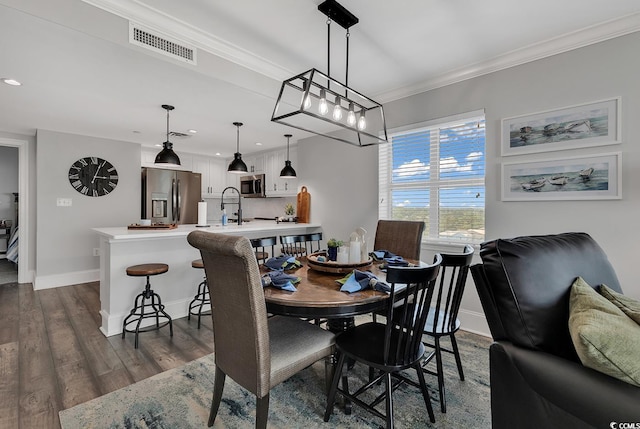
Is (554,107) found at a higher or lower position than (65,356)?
higher

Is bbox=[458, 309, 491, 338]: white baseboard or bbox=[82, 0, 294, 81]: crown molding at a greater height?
bbox=[82, 0, 294, 81]: crown molding

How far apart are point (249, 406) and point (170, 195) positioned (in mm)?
4636

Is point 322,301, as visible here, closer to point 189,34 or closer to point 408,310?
point 408,310

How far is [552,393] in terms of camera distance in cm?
101

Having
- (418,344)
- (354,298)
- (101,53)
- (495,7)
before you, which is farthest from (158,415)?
(495,7)

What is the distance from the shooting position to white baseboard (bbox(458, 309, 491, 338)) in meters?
2.87

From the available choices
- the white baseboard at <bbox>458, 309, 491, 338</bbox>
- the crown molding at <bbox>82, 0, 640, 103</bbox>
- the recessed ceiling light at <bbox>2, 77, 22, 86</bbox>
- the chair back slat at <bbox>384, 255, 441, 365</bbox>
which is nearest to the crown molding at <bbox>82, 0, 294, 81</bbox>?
the crown molding at <bbox>82, 0, 640, 103</bbox>

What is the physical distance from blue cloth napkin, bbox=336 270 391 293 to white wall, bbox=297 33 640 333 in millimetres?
1756

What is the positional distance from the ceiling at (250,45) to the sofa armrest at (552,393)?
7.06ft

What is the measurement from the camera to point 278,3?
78.1 inches

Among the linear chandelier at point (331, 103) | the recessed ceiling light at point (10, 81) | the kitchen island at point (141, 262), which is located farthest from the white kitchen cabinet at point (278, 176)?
the recessed ceiling light at point (10, 81)

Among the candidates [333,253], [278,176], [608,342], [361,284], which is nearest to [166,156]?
[333,253]

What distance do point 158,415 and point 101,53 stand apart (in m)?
2.46

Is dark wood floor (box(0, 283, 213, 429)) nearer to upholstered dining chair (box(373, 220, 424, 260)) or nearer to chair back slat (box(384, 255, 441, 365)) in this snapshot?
chair back slat (box(384, 255, 441, 365))
